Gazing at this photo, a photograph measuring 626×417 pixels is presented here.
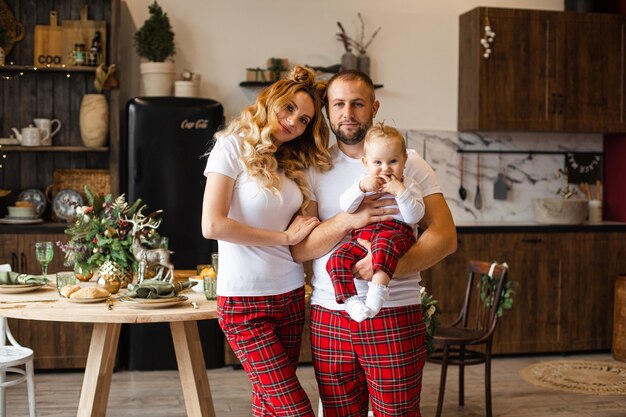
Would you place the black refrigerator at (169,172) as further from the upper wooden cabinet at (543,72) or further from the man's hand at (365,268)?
the man's hand at (365,268)

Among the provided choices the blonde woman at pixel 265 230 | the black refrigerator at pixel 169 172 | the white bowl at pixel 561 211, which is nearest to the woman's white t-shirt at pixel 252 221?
the blonde woman at pixel 265 230

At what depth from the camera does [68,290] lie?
10.1 feet

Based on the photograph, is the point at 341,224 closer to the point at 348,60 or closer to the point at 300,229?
the point at 300,229

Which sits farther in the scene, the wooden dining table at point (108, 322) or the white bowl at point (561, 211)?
the white bowl at point (561, 211)

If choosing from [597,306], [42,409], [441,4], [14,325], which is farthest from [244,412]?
[441,4]

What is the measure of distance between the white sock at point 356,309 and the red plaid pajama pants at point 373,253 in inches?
0.6

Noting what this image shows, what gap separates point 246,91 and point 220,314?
3.55 meters

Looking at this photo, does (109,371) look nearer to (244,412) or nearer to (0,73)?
(244,412)

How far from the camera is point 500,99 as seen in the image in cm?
580

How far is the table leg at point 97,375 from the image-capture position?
3225mm

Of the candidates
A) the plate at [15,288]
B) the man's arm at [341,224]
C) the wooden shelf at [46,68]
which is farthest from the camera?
the wooden shelf at [46,68]

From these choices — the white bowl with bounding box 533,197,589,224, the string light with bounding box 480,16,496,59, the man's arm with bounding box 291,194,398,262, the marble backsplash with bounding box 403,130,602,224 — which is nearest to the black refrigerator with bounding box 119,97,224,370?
the marble backsplash with bounding box 403,130,602,224

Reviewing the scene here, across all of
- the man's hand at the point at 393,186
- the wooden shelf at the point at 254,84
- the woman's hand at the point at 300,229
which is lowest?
the woman's hand at the point at 300,229

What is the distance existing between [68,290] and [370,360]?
1359 millimetres
